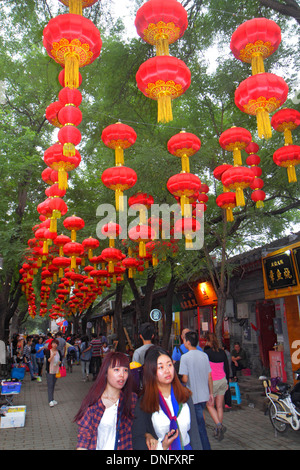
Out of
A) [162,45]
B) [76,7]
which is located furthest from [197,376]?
[76,7]

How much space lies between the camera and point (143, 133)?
11.6 meters

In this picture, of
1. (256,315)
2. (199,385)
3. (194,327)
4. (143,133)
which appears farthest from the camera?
(194,327)

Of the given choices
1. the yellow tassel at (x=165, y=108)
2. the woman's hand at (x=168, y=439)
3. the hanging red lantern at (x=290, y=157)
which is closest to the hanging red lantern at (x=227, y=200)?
the hanging red lantern at (x=290, y=157)

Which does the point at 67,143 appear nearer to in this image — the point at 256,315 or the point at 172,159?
the point at 172,159

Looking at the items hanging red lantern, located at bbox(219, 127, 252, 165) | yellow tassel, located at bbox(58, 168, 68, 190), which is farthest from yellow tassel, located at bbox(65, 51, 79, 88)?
hanging red lantern, located at bbox(219, 127, 252, 165)

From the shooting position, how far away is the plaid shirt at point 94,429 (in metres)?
2.73

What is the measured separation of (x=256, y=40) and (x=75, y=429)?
745 centimetres

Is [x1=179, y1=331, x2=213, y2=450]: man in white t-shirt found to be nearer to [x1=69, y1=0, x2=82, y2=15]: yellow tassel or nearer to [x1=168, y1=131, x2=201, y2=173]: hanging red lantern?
[x1=168, y1=131, x2=201, y2=173]: hanging red lantern

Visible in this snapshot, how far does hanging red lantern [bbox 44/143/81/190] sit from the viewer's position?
541 cm

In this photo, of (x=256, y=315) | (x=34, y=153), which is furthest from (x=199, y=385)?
(x=34, y=153)

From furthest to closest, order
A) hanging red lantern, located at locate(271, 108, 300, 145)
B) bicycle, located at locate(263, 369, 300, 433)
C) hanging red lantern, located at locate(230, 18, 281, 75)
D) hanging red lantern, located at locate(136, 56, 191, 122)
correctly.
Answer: bicycle, located at locate(263, 369, 300, 433) → hanging red lantern, located at locate(271, 108, 300, 145) → hanging red lantern, located at locate(230, 18, 281, 75) → hanging red lantern, located at locate(136, 56, 191, 122)

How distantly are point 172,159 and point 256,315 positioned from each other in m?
6.46

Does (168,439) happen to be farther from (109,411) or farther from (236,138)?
(236,138)

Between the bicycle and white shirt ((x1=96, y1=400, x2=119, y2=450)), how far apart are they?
15.5 ft
